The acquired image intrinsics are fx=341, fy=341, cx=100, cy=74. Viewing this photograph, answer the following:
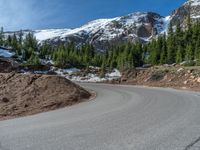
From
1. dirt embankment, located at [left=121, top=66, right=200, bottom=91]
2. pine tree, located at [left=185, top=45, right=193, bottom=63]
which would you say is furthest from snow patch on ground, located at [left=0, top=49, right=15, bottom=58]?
dirt embankment, located at [left=121, top=66, right=200, bottom=91]

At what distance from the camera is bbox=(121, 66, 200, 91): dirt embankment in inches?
1523

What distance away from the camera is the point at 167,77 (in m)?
45.6

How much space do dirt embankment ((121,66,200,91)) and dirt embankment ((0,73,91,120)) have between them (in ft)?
46.4

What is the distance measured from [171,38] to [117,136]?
82.1 m

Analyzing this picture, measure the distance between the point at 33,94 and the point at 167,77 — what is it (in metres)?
27.0

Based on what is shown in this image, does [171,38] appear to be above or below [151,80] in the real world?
above

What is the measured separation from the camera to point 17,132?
10.6 m

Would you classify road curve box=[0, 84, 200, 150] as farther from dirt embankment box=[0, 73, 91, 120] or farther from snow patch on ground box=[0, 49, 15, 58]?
snow patch on ground box=[0, 49, 15, 58]

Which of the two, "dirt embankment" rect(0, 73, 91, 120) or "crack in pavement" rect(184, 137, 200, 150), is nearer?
"crack in pavement" rect(184, 137, 200, 150)

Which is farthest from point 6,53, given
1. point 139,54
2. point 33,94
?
point 33,94

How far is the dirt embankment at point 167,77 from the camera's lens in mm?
38688

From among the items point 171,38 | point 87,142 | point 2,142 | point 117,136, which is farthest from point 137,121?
point 171,38

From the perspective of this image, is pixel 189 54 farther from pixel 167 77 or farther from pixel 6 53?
pixel 6 53

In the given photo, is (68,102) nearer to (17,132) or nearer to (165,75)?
(17,132)
